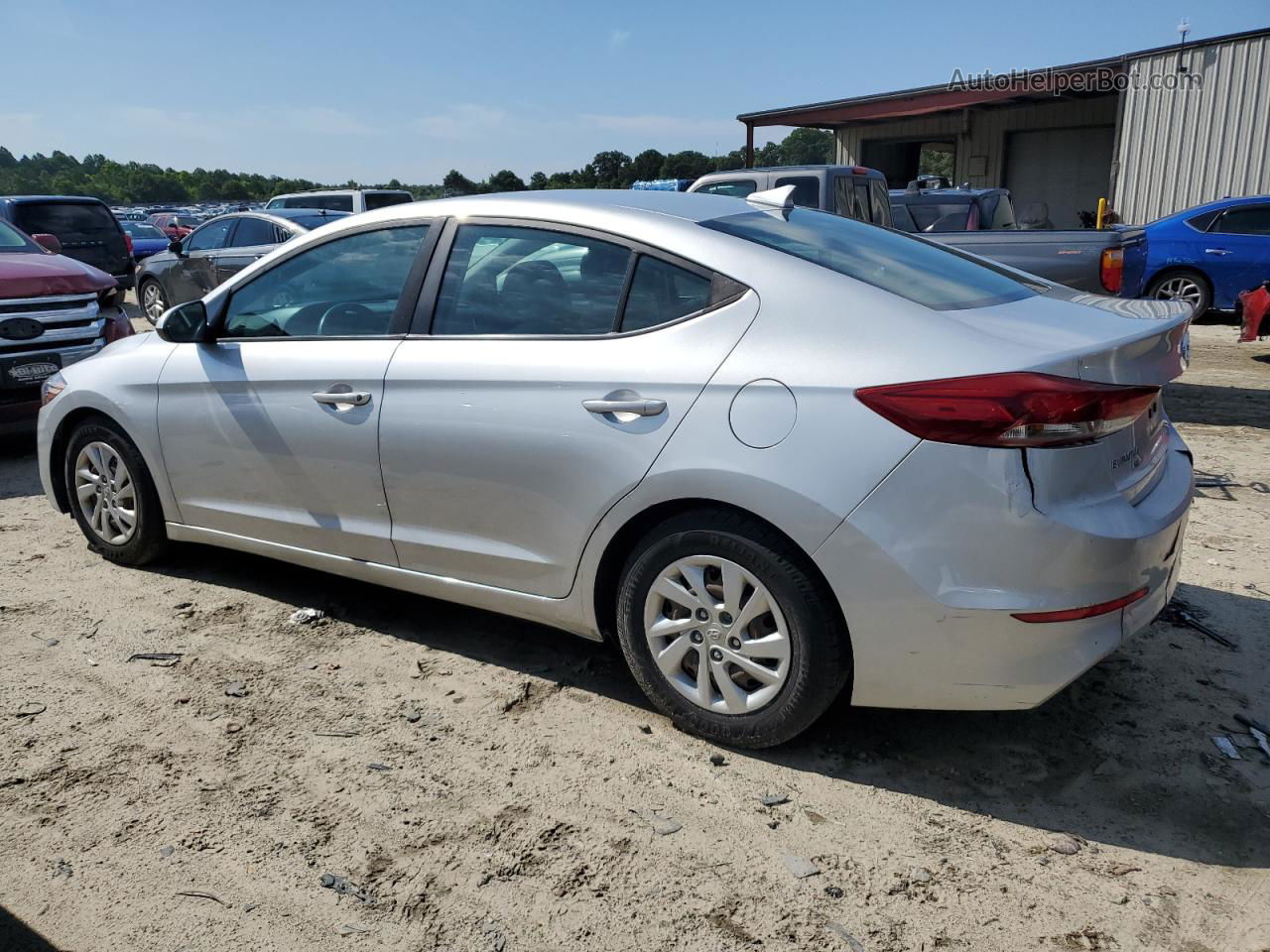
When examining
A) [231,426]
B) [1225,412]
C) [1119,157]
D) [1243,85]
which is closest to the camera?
[231,426]

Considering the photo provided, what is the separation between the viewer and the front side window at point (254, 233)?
13.0m

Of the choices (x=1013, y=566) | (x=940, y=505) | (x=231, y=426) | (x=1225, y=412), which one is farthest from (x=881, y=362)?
(x=1225, y=412)

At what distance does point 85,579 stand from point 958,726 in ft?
12.6

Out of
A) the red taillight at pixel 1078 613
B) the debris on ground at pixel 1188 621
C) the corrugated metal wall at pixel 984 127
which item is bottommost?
the debris on ground at pixel 1188 621

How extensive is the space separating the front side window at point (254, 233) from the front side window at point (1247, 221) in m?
11.7

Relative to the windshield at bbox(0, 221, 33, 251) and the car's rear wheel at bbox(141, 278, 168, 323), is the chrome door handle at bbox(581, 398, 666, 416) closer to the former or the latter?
the windshield at bbox(0, 221, 33, 251)

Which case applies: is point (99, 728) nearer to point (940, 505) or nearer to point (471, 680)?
point (471, 680)

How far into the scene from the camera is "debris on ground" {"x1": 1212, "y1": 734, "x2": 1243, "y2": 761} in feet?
10.2

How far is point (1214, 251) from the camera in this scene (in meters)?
12.5

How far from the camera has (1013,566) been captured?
8.54 ft

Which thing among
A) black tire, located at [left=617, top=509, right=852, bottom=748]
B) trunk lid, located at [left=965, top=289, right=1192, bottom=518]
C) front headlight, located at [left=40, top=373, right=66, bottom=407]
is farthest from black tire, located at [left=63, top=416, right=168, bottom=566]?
trunk lid, located at [left=965, top=289, right=1192, bottom=518]

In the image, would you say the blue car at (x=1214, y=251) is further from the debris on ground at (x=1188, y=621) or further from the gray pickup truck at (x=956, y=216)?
the debris on ground at (x=1188, y=621)

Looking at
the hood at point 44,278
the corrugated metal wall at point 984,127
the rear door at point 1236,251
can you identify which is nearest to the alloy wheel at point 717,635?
the hood at point 44,278

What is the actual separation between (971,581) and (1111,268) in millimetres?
6488
